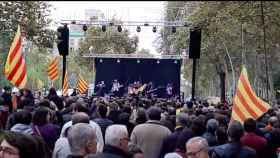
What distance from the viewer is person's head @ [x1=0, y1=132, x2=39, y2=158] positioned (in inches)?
154

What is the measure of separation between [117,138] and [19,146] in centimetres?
242

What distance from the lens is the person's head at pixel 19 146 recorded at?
12.9 feet

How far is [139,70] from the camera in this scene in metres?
39.9

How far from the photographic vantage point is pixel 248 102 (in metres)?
11.4

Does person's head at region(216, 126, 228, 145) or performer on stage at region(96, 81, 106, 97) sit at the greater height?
person's head at region(216, 126, 228, 145)

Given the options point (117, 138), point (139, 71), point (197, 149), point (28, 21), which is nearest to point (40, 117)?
point (117, 138)

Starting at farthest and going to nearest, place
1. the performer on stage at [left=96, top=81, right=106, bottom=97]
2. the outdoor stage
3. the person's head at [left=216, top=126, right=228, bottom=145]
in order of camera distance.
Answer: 1. the performer on stage at [left=96, top=81, right=106, bottom=97]
2. the outdoor stage
3. the person's head at [left=216, top=126, right=228, bottom=145]

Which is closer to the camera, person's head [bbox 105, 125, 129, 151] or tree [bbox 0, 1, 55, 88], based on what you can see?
person's head [bbox 105, 125, 129, 151]

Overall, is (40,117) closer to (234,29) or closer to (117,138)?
(117,138)

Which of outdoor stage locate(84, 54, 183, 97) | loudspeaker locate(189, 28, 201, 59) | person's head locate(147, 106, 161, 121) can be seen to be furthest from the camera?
outdoor stage locate(84, 54, 183, 97)

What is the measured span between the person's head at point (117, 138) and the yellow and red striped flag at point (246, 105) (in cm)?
484

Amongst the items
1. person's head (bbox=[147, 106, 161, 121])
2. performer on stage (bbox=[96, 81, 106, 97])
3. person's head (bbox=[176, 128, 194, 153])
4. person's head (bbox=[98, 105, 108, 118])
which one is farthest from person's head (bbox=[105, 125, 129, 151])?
performer on stage (bbox=[96, 81, 106, 97])

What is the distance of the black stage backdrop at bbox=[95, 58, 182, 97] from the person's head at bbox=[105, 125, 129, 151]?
32414 millimetres

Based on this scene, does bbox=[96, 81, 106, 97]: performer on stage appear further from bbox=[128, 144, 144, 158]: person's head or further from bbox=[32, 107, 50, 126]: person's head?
bbox=[128, 144, 144, 158]: person's head
